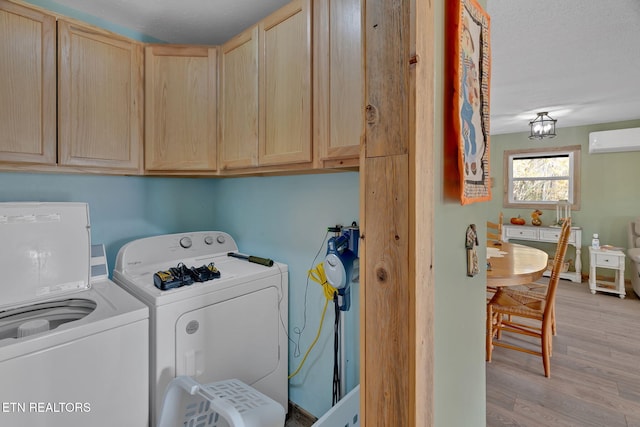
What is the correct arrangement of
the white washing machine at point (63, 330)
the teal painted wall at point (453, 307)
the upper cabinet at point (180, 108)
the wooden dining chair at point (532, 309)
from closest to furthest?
the teal painted wall at point (453, 307) < the white washing machine at point (63, 330) < the upper cabinet at point (180, 108) < the wooden dining chair at point (532, 309)

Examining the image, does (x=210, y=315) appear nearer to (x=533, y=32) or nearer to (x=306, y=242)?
(x=306, y=242)

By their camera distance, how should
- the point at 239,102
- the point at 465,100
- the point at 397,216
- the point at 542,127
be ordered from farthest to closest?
the point at 542,127
the point at 239,102
the point at 465,100
the point at 397,216

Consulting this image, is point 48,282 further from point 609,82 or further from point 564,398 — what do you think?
point 609,82

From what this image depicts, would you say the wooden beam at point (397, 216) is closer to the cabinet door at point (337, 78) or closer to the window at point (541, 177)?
the cabinet door at point (337, 78)

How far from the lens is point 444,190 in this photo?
35.4 inches

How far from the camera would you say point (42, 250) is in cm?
144

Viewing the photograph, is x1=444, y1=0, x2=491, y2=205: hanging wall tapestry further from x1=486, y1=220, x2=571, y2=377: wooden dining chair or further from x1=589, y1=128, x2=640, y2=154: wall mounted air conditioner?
x1=589, y1=128, x2=640, y2=154: wall mounted air conditioner

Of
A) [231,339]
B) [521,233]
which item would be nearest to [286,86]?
[231,339]

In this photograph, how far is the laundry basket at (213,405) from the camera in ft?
3.93

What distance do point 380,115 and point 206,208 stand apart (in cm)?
194

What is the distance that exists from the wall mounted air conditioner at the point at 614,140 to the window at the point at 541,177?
298mm

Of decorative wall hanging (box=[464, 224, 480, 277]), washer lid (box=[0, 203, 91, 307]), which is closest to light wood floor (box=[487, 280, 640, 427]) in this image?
decorative wall hanging (box=[464, 224, 480, 277])

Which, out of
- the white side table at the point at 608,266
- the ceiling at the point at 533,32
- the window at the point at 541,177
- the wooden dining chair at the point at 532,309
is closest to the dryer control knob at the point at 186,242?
the ceiling at the point at 533,32

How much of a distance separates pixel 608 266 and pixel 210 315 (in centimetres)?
499
